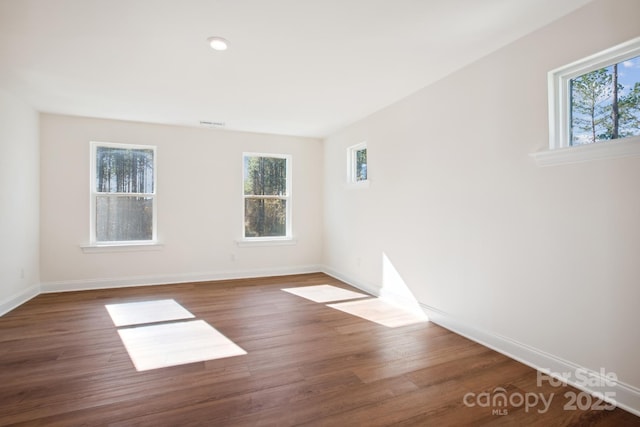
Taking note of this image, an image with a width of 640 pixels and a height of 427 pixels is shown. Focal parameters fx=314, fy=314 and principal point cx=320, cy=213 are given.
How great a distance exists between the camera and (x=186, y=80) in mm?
3230

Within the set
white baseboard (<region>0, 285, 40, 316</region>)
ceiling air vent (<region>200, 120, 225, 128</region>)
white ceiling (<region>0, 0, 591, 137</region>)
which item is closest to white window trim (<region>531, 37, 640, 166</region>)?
white ceiling (<region>0, 0, 591, 137</region>)

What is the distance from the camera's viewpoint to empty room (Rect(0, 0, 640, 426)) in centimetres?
192

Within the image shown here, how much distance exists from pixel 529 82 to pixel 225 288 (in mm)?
4277

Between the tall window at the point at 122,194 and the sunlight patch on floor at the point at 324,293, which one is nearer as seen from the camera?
the sunlight patch on floor at the point at 324,293

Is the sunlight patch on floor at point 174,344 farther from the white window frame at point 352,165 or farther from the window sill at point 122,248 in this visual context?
the white window frame at point 352,165

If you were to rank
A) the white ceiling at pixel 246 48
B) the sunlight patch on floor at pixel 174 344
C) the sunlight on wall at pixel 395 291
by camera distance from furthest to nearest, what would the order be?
the sunlight on wall at pixel 395 291 < the sunlight patch on floor at pixel 174 344 < the white ceiling at pixel 246 48

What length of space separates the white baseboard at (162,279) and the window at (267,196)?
61cm

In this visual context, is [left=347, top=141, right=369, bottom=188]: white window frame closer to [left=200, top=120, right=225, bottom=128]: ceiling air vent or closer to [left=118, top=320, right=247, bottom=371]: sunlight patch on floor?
[left=200, top=120, right=225, bottom=128]: ceiling air vent

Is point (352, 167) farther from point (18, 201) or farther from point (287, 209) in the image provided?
point (18, 201)

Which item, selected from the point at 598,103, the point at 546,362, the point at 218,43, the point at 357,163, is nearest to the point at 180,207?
the point at 357,163

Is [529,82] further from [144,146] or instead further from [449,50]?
[144,146]

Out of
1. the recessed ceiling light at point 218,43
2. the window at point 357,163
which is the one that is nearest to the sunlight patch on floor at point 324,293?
the window at point 357,163

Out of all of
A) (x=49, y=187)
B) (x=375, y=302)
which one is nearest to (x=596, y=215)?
(x=375, y=302)

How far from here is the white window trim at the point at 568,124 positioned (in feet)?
6.15
